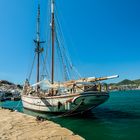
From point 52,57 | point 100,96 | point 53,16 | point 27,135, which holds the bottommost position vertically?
point 27,135

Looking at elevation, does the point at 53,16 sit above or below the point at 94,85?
above

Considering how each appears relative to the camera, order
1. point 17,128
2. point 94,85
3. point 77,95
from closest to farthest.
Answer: point 17,128
point 77,95
point 94,85

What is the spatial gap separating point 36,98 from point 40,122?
17465 mm

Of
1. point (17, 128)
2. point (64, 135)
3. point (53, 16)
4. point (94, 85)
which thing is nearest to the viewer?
point (64, 135)

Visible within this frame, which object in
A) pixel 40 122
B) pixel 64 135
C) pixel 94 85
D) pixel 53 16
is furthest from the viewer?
pixel 53 16

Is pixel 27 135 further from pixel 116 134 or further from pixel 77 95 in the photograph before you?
pixel 77 95

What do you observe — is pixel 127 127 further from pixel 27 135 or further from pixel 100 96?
pixel 27 135

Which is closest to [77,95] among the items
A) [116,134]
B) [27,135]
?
[116,134]

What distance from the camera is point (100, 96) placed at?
27.6m

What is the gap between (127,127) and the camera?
72.2 feet

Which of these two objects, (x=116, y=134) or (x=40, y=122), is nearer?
(x=40, y=122)

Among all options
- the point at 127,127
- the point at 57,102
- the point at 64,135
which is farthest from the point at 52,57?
the point at 64,135

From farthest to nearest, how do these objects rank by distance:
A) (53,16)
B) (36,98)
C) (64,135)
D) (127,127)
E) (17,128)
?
(53,16) → (36,98) → (127,127) → (17,128) → (64,135)

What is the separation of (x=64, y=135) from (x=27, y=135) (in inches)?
89.1
